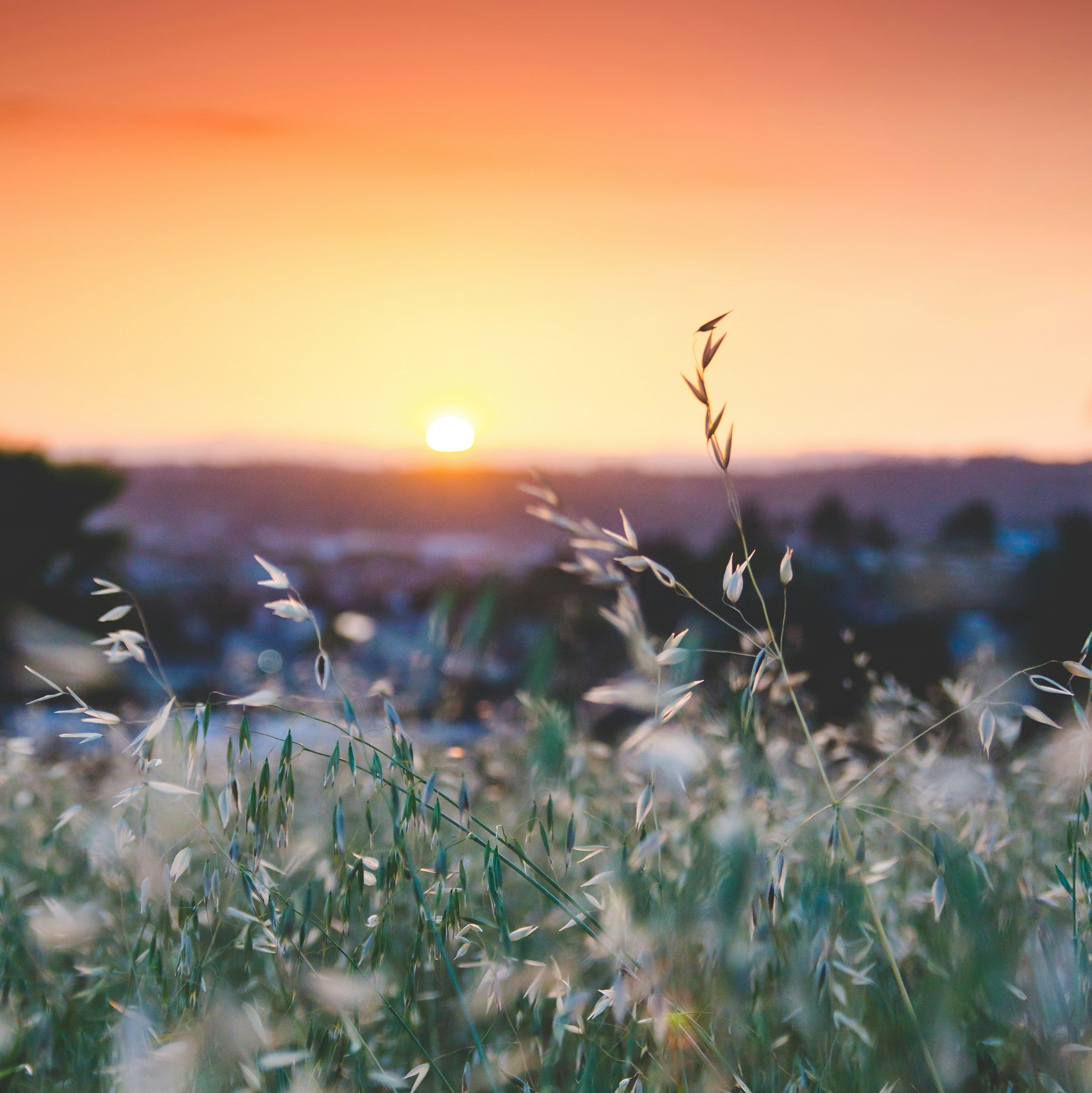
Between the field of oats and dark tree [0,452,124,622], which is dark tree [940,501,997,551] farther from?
dark tree [0,452,124,622]

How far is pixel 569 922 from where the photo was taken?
51.1 inches

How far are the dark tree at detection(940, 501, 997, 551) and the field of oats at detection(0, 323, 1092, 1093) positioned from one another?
6.17 meters

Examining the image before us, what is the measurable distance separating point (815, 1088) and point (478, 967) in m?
0.52

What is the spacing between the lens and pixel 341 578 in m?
7.82

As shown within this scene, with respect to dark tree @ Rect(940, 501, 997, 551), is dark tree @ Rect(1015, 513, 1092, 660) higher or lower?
lower

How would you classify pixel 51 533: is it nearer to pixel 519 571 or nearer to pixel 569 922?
pixel 519 571

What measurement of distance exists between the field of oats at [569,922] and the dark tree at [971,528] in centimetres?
617

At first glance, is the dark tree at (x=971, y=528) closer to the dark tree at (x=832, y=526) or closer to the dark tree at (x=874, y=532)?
the dark tree at (x=874, y=532)

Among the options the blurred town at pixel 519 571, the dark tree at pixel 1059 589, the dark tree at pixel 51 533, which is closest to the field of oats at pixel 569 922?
the blurred town at pixel 519 571

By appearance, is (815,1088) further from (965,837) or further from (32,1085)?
(32,1085)

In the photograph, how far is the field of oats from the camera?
87cm

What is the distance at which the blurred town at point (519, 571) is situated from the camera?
22.9ft

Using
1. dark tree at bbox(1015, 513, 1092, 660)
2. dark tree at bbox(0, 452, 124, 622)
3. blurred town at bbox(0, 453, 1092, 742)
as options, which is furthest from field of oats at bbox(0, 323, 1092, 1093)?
dark tree at bbox(0, 452, 124, 622)

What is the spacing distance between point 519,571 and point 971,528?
3861 mm
